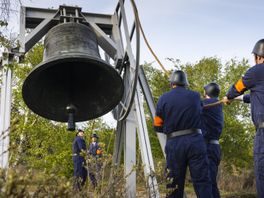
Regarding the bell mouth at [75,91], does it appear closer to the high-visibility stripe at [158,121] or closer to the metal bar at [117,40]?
the high-visibility stripe at [158,121]

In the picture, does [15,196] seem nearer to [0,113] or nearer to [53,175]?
[53,175]

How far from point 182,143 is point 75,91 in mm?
1471

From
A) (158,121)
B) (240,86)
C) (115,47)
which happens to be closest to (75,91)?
(115,47)

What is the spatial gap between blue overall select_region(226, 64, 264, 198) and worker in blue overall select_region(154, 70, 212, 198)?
0.62 metres

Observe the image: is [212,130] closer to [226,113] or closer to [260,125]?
[260,125]

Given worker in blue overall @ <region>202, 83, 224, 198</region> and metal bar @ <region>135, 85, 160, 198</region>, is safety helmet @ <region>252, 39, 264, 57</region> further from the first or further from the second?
worker in blue overall @ <region>202, 83, 224, 198</region>

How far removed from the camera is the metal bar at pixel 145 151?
4.57 meters

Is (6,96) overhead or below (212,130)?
overhead

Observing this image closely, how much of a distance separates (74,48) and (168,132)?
4.73ft

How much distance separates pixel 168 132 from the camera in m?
4.88

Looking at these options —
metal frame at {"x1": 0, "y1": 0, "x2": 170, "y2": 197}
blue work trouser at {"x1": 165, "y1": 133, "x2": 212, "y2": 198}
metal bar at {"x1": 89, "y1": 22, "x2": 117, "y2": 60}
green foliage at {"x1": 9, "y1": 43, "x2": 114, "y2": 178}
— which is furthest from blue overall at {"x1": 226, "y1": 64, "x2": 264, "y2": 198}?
green foliage at {"x1": 9, "y1": 43, "x2": 114, "y2": 178}

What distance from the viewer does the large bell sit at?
466cm

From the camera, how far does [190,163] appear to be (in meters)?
4.69

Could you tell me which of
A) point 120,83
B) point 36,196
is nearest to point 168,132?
point 120,83
